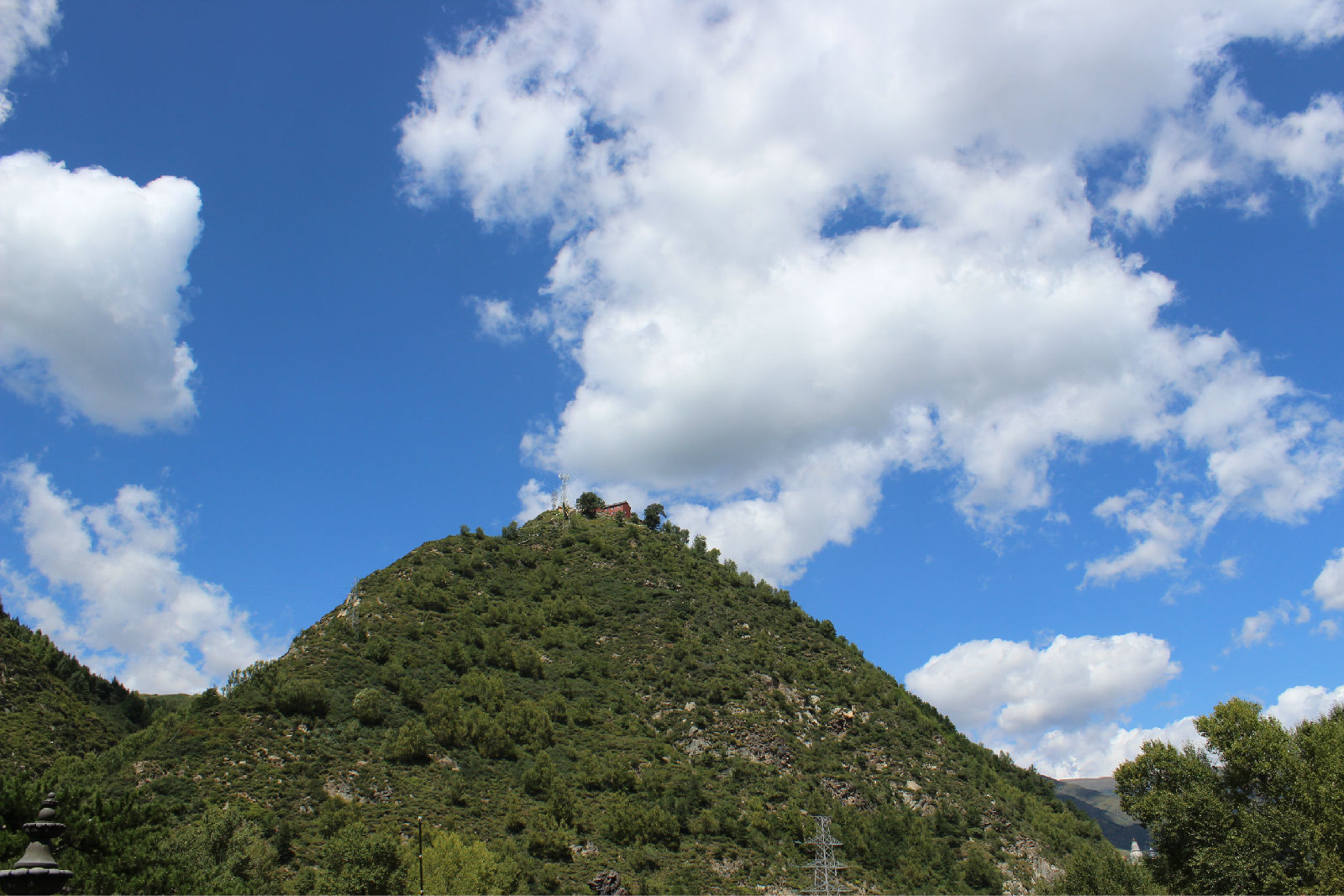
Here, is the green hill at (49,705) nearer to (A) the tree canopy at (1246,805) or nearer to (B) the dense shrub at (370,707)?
(B) the dense shrub at (370,707)

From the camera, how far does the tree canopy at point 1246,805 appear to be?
33.0m

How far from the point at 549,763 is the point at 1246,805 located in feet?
129

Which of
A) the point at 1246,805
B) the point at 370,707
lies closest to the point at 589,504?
the point at 370,707

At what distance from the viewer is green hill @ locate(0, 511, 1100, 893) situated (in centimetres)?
3788

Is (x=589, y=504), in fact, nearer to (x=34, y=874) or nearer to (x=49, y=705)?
(x=49, y=705)

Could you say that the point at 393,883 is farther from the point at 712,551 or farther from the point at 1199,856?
the point at 712,551

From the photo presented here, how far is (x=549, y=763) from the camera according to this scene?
166 feet

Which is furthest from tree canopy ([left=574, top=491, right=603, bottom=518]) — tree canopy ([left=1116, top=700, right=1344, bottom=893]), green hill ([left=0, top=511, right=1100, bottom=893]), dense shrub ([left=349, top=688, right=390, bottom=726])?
tree canopy ([left=1116, top=700, right=1344, bottom=893])

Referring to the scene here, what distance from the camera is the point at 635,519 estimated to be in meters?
105

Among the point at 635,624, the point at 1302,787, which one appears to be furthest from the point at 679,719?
the point at 1302,787

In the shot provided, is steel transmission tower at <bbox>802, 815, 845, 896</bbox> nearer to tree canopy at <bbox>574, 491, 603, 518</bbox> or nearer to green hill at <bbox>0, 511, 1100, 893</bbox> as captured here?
green hill at <bbox>0, 511, 1100, 893</bbox>

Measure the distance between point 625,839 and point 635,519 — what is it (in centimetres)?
6069

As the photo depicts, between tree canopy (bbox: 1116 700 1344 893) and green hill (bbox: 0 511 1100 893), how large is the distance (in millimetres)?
15396

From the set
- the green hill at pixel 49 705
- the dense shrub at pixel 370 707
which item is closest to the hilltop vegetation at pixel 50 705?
the green hill at pixel 49 705
